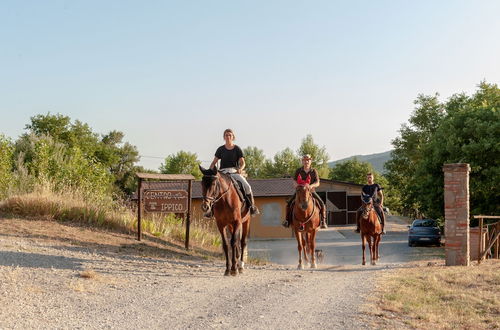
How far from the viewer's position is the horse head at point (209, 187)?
11.3 meters

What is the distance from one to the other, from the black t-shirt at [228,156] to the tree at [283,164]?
77.0 meters

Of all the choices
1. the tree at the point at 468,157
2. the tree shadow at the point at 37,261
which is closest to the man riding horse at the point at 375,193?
the tree shadow at the point at 37,261

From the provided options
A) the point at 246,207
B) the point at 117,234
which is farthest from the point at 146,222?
the point at 246,207

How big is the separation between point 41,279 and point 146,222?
8.36 metres

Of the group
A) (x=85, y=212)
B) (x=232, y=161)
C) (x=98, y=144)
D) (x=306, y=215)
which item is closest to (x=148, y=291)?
(x=232, y=161)

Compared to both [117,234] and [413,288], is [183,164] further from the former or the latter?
[413,288]

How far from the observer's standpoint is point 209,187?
11.4 metres

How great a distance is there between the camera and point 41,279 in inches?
396

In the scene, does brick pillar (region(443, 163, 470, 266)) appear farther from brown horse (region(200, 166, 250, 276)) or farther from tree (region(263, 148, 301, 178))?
tree (region(263, 148, 301, 178))

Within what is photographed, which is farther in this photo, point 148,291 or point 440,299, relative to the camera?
point 440,299

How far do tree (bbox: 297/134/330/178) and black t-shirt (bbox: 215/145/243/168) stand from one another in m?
75.9

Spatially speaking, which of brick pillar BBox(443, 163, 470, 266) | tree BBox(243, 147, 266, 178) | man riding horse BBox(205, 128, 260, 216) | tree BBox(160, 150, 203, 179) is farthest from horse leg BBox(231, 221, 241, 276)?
tree BBox(243, 147, 266, 178)

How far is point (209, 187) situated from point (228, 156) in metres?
1.99

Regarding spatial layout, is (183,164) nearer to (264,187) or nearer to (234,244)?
(264,187)
